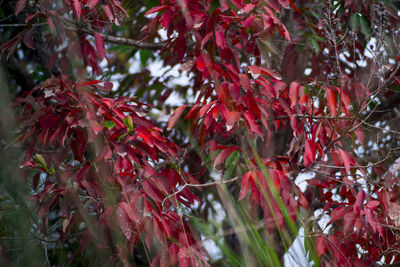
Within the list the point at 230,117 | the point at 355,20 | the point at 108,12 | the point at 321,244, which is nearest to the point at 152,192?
the point at 230,117

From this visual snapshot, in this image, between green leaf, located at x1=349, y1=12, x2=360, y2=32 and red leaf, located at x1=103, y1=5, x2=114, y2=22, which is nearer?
red leaf, located at x1=103, y1=5, x2=114, y2=22

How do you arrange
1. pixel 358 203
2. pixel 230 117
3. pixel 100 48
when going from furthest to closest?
1. pixel 100 48
2. pixel 358 203
3. pixel 230 117

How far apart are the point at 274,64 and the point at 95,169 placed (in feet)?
3.18

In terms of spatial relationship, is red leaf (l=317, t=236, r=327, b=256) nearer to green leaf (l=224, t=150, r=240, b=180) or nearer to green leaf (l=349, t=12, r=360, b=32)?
green leaf (l=224, t=150, r=240, b=180)

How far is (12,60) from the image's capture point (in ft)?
6.14

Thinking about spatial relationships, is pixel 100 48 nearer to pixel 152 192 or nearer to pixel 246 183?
pixel 152 192

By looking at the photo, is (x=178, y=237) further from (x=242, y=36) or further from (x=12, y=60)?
(x=12, y=60)

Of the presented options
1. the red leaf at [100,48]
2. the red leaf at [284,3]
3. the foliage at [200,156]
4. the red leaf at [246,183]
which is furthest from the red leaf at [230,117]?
the red leaf at [100,48]

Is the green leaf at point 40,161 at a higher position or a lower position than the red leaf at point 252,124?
higher

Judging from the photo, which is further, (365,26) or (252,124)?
(365,26)

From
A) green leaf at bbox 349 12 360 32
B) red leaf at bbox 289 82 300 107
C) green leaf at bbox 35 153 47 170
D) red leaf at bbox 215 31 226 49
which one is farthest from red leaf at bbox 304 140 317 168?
green leaf at bbox 35 153 47 170

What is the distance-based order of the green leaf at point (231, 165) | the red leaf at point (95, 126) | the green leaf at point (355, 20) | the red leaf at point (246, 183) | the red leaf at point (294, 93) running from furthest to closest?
the green leaf at point (355, 20) < the green leaf at point (231, 165) < the red leaf at point (294, 93) < the red leaf at point (246, 183) < the red leaf at point (95, 126)

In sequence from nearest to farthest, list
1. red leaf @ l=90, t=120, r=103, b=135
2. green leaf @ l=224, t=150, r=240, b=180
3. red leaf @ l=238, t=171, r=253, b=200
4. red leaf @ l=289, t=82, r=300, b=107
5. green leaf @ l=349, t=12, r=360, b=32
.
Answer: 1. red leaf @ l=90, t=120, r=103, b=135
2. red leaf @ l=238, t=171, r=253, b=200
3. red leaf @ l=289, t=82, r=300, b=107
4. green leaf @ l=224, t=150, r=240, b=180
5. green leaf @ l=349, t=12, r=360, b=32

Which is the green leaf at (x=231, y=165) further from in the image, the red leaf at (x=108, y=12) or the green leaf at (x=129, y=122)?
the red leaf at (x=108, y=12)
